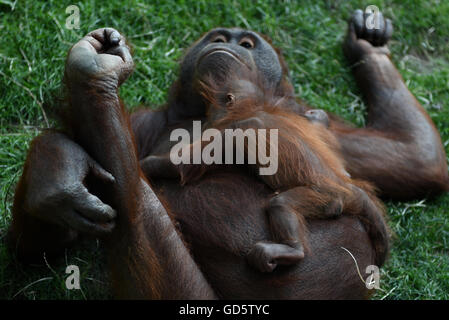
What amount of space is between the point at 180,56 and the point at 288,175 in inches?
66.9

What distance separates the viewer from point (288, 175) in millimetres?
2682

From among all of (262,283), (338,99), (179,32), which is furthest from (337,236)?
(179,32)

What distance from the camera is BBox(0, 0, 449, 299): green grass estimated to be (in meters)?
3.22

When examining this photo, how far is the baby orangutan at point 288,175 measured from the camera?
8.29 ft

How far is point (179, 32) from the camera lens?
4395 millimetres

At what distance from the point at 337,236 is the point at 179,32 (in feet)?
6.94

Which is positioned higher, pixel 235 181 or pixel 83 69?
pixel 83 69

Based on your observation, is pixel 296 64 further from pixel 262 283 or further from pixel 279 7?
pixel 262 283

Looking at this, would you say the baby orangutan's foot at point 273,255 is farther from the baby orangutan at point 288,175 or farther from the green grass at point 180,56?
the green grass at point 180,56

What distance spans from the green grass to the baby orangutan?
591mm

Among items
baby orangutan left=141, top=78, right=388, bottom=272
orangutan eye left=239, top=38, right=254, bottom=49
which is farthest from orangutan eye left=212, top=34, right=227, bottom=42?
baby orangutan left=141, top=78, right=388, bottom=272

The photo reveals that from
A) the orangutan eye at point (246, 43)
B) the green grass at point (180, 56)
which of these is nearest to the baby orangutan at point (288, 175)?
the orangutan eye at point (246, 43)

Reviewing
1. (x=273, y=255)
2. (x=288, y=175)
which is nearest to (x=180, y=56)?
(x=288, y=175)

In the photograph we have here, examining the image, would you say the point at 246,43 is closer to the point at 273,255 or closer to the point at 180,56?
the point at 180,56
